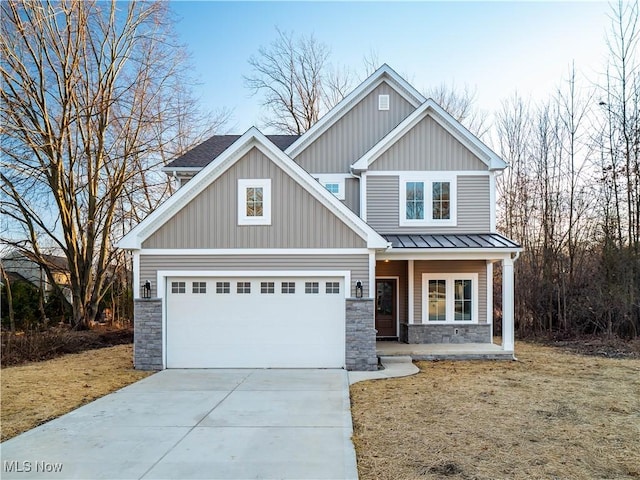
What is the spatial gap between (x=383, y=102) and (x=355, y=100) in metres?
0.89

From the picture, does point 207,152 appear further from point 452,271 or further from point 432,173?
point 452,271

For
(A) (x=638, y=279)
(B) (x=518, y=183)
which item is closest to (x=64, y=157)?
(B) (x=518, y=183)

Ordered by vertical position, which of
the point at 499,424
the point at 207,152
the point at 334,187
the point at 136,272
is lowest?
the point at 499,424

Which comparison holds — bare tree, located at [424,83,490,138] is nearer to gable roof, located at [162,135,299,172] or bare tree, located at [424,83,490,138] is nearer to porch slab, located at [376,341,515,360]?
gable roof, located at [162,135,299,172]

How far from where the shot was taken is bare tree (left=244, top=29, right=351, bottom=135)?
2750 centimetres

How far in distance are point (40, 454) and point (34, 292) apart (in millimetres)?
16320

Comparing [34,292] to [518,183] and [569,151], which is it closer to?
[518,183]

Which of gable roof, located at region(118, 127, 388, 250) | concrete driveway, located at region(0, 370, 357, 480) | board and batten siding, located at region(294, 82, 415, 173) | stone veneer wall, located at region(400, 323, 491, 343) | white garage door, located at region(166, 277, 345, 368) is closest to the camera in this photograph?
concrete driveway, located at region(0, 370, 357, 480)

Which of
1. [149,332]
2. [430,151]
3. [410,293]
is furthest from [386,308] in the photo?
[149,332]

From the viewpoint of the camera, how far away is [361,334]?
1027cm

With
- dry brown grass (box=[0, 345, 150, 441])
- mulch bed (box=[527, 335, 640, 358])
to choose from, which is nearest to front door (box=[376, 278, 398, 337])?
mulch bed (box=[527, 335, 640, 358])

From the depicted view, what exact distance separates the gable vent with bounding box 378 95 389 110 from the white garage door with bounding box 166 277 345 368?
20.7 feet

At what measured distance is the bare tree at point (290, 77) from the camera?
90.2 feet

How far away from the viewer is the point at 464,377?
9.59 metres
